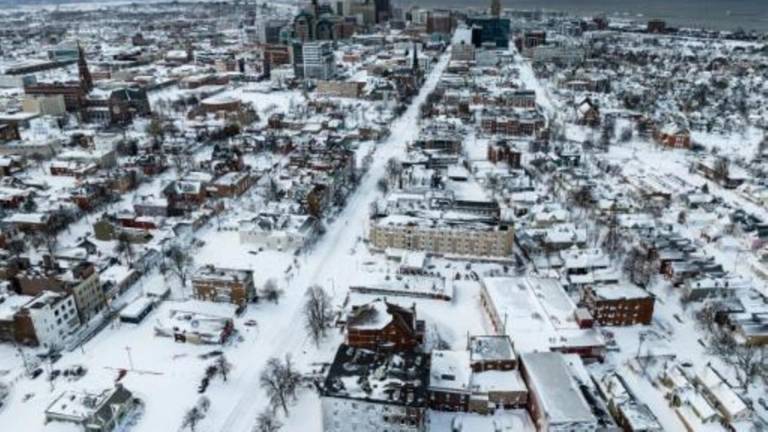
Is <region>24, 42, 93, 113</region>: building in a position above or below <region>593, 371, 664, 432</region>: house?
above

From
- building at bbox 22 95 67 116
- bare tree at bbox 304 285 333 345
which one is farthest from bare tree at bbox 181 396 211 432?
building at bbox 22 95 67 116

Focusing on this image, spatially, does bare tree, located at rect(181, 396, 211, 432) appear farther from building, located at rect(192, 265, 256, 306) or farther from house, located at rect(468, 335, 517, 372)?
house, located at rect(468, 335, 517, 372)

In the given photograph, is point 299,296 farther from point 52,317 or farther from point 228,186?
point 228,186

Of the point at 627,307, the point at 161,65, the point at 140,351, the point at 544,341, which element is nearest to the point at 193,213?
the point at 140,351

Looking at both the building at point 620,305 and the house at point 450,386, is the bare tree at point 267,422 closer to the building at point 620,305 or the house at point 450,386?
the house at point 450,386

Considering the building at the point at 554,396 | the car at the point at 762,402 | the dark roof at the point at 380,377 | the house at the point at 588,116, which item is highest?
the house at the point at 588,116

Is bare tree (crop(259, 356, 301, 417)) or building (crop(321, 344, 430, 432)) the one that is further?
bare tree (crop(259, 356, 301, 417))

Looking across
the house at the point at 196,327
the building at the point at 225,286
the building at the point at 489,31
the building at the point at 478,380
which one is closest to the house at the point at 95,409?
the house at the point at 196,327
